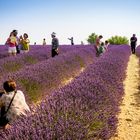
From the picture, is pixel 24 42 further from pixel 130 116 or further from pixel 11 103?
pixel 11 103

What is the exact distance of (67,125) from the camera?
3834 mm

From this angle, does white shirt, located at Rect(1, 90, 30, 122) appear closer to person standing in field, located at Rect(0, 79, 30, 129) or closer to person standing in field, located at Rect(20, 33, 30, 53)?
person standing in field, located at Rect(0, 79, 30, 129)

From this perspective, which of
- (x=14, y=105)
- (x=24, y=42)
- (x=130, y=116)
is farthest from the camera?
(x=24, y=42)

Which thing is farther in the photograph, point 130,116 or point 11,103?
point 130,116

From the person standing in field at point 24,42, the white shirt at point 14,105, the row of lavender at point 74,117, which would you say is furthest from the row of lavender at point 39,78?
the person standing in field at point 24,42

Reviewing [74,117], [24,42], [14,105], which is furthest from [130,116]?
[24,42]

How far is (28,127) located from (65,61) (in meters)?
9.78

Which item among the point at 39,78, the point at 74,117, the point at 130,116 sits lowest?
the point at 130,116

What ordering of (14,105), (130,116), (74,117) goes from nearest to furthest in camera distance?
(74,117), (14,105), (130,116)

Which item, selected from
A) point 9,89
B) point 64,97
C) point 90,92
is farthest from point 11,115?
point 90,92

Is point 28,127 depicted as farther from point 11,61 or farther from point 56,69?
point 11,61

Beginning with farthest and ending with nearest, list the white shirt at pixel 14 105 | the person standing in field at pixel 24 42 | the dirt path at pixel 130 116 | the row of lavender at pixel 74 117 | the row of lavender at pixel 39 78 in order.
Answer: the person standing in field at pixel 24 42 < the row of lavender at pixel 39 78 < the dirt path at pixel 130 116 < the white shirt at pixel 14 105 < the row of lavender at pixel 74 117

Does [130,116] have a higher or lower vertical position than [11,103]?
lower

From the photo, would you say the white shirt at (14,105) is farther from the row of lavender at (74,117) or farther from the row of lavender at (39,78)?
the row of lavender at (39,78)
